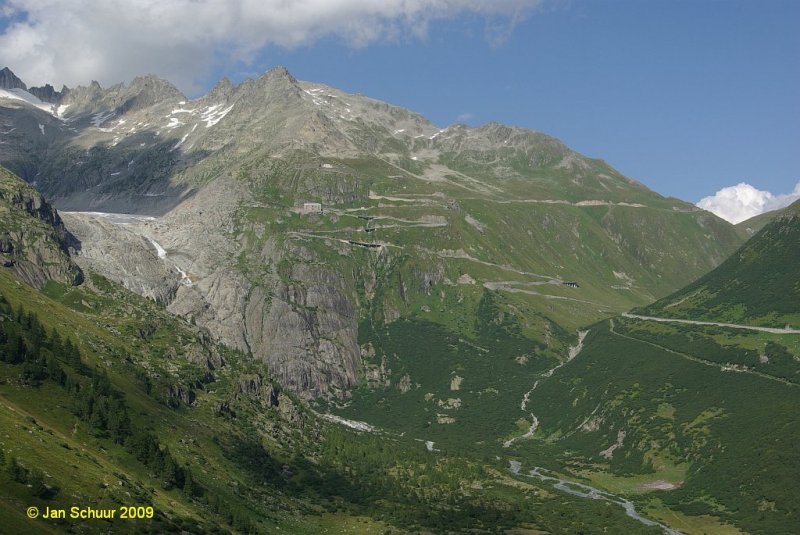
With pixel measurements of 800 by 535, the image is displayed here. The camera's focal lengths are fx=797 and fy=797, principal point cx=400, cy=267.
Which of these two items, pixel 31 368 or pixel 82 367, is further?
pixel 82 367

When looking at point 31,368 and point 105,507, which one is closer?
point 105,507

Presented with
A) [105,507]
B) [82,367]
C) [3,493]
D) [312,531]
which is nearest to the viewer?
[3,493]

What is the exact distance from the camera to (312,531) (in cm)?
18550

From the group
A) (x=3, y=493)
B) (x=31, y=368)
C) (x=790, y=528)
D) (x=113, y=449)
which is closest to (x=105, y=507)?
(x=3, y=493)

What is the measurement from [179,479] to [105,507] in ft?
157

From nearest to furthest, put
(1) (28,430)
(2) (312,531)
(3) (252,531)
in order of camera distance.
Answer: (1) (28,430)
(3) (252,531)
(2) (312,531)

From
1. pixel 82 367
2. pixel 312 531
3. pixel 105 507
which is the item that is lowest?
pixel 312 531

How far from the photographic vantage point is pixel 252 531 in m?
163

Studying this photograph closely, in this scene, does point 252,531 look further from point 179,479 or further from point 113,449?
point 113,449

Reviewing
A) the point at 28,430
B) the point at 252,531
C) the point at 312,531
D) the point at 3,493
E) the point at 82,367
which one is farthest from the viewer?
the point at 82,367

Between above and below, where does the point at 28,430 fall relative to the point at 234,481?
above

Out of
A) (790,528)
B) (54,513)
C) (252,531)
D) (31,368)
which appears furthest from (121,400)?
(790,528)

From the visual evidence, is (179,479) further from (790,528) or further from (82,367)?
(790,528)

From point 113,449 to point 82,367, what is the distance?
134 feet
